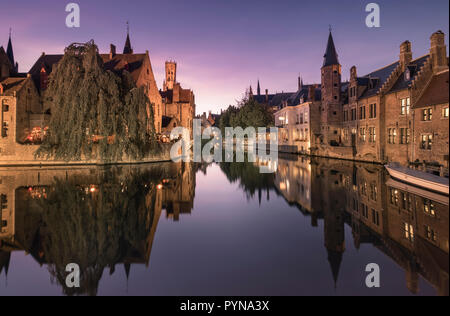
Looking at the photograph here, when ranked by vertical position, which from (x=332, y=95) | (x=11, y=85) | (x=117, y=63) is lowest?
(x=11, y=85)

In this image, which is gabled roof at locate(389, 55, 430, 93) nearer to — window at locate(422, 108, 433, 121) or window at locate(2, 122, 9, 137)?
window at locate(422, 108, 433, 121)

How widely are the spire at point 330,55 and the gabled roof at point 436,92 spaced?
1633cm

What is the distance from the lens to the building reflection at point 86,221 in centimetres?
632

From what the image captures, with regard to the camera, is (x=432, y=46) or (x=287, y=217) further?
(x=432, y=46)

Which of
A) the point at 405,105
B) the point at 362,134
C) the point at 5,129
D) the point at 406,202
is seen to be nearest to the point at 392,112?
the point at 405,105

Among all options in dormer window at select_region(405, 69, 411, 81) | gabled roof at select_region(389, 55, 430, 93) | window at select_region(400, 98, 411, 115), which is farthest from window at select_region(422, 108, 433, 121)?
dormer window at select_region(405, 69, 411, 81)

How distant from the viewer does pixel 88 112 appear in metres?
22.8

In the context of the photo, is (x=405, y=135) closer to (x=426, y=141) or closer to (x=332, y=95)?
(x=426, y=141)

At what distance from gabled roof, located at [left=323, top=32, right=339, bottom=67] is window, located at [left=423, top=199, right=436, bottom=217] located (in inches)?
1213

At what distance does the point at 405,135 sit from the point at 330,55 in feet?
61.0
